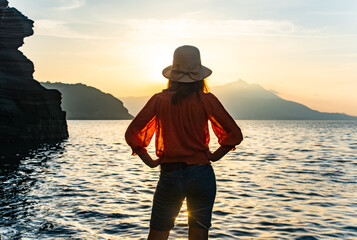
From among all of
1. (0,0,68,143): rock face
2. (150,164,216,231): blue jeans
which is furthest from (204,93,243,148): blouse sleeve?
(0,0,68,143): rock face

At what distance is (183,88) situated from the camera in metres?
3.32

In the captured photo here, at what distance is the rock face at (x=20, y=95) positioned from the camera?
115 feet

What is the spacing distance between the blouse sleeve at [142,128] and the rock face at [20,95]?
3429 centimetres

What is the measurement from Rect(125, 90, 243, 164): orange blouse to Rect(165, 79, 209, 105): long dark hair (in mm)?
43

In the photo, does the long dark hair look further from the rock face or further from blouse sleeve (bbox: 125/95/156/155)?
the rock face

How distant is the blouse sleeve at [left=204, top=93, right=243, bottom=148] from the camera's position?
10.8ft

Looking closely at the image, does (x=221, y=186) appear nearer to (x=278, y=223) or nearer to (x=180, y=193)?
(x=278, y=223)

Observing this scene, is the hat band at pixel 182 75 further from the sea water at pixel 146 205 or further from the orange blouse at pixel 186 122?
the sea water at pixel 146 205

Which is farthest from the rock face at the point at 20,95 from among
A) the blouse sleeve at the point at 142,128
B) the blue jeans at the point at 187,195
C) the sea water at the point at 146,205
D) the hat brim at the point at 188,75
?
the blue jeans at the point at 187,195

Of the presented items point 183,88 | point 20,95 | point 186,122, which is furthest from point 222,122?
point 20,95

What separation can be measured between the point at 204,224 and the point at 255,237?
4.79 metres

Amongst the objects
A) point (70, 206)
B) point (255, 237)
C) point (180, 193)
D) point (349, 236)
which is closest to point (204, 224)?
point (180, 193)

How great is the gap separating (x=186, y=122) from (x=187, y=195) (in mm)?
688

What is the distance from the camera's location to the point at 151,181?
15.4 meters
